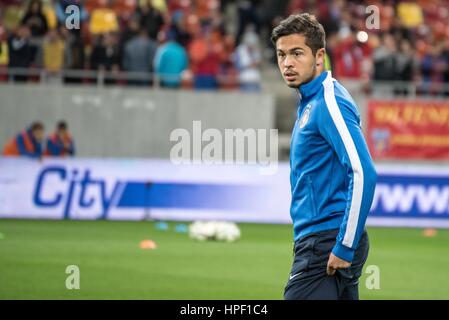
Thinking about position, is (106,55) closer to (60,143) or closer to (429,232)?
(60,143)

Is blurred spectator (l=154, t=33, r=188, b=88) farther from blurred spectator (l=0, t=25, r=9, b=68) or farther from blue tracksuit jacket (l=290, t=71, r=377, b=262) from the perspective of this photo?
blue tracksuit jacket (l=290, t=71, r=377, b=262)

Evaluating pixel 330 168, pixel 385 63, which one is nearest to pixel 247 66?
pixel 385 63

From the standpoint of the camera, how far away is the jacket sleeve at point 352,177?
616 cm

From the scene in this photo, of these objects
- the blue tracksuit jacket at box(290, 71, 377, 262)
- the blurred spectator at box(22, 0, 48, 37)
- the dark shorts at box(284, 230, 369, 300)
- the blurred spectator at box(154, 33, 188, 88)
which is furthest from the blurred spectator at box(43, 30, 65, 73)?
the dark shorts at box(284, 230, 369, 300)

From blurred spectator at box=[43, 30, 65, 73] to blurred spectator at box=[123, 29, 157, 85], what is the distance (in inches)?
64.7

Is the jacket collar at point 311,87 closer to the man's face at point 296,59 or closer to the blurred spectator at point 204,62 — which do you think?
the man's face at point 296,59

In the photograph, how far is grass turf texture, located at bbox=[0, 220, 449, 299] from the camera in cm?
1216

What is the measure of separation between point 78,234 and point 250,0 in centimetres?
1279

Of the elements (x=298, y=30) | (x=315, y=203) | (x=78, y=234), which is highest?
(x=298, y=30)

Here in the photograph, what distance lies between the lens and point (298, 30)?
644 centimetres

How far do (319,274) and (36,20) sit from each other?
18.8m
